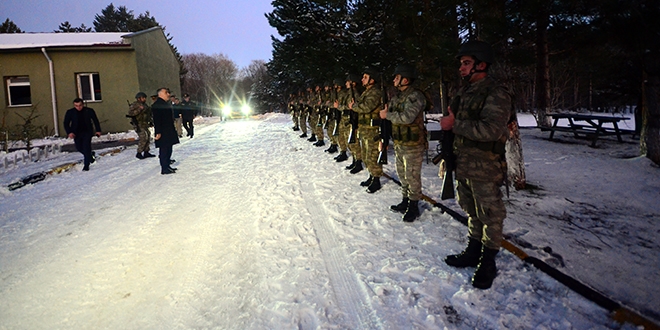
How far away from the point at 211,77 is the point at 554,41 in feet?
215

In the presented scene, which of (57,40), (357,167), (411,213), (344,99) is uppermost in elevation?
(57,40)

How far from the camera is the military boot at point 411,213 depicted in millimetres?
4504

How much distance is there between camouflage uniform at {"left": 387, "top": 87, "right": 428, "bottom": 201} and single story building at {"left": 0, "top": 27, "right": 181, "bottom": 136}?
57.8 ft

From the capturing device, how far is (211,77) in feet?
219

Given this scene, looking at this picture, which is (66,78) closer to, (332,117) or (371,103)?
(332,117)

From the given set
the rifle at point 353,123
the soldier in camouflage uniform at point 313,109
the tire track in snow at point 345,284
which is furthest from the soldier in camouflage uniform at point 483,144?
the soldier in camouflage uniform at point 313,109

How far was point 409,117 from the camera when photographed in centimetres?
441

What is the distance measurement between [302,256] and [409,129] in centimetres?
212

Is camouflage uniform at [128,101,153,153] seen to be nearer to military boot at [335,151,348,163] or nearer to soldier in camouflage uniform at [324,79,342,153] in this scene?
soldier in camouflage uniform at [324,79,342,153]

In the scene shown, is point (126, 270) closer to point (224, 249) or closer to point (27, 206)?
point (224, 249)

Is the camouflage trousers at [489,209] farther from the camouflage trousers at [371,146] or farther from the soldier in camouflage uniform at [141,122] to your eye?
the soldier in camouflage uniform at [141,122]

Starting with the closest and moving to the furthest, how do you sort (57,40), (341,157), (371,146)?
1. (371,146)
2. (341,157)
3. (57,40)

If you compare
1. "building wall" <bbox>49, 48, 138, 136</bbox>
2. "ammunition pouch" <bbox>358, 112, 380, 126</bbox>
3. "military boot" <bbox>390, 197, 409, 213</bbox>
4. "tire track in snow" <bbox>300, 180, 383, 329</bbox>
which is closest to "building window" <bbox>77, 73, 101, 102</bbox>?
"building wall" <bbox>49, 48, 138, 136</bbox>

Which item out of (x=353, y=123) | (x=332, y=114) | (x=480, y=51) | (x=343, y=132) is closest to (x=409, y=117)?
(x=480, y=51)
